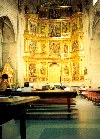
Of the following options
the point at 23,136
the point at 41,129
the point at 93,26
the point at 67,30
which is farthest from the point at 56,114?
the point at 67,30

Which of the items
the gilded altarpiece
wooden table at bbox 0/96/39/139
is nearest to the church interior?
the gilded altarpiece

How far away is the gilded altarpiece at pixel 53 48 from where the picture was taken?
99.5 ft

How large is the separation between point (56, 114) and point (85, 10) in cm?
2139

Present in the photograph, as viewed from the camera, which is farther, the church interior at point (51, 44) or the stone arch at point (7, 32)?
the stone arch at point (7, 32)

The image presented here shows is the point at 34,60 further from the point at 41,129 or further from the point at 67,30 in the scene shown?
the point at 41,129

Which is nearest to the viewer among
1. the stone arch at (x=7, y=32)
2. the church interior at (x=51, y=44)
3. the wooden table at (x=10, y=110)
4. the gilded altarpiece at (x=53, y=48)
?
the wooden table at (x=10, y=110)

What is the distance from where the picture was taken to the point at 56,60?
3138 cm

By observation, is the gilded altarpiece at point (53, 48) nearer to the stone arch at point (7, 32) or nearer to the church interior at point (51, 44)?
the church interior at point (51, 44)

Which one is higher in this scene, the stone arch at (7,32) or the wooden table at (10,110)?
the stone arch at (7,32)

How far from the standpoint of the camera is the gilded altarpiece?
30.3m

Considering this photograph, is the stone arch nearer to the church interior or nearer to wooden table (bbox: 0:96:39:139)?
the church interior

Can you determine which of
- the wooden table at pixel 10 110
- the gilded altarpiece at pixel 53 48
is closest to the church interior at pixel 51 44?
the gilded altarpiece at pixel 53 48

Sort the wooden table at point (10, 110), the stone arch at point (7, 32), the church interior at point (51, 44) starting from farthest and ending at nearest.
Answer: the stone arch at point (7, 32) → the church interior at point (51, 44) → the wooden table at point (10, 110)

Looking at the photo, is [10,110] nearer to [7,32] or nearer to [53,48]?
[7,32]
